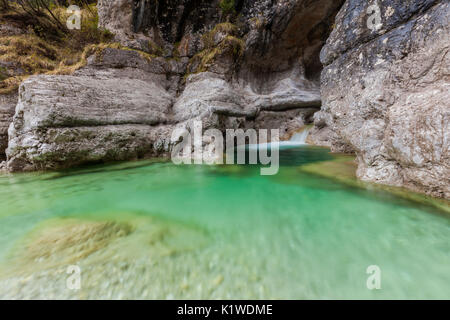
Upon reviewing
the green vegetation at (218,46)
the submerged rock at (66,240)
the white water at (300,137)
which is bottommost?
the submerged rock at (66,240)

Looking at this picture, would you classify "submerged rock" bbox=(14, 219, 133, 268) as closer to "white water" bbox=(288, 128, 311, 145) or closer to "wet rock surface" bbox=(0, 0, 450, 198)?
"wet rock surface" bbox=(0, 0, 450, 198)

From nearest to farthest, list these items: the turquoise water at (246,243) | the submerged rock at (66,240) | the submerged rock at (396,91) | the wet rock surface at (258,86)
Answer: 1. the turquoise water at (246,243)
2. the submerged rock at (66,240)
3. the submerged rock at (396,91)
4. the wet rock surface at (258,86)

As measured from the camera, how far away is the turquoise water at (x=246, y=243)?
1184 mm

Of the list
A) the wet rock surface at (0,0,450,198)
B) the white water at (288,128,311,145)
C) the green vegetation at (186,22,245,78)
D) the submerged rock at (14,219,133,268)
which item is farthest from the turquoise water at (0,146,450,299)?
the white water at (288,128,311,145)

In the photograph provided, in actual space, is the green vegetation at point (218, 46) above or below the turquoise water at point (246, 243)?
above

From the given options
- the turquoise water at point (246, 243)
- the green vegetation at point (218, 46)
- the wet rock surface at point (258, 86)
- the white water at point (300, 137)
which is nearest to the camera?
the turquoise water at point (246, 243)

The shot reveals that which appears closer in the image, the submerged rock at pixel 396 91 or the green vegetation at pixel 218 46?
the submerged rock at pixel 396 91

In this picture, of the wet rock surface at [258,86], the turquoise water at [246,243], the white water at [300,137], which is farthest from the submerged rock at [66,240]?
the white water at [300,137]

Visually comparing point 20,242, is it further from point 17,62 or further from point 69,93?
point 17,62

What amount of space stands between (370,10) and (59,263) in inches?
228

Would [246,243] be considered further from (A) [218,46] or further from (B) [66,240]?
(A) [218,46]

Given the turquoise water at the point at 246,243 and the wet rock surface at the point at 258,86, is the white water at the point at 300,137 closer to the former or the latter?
the wet rock surface at the point at 258,86
